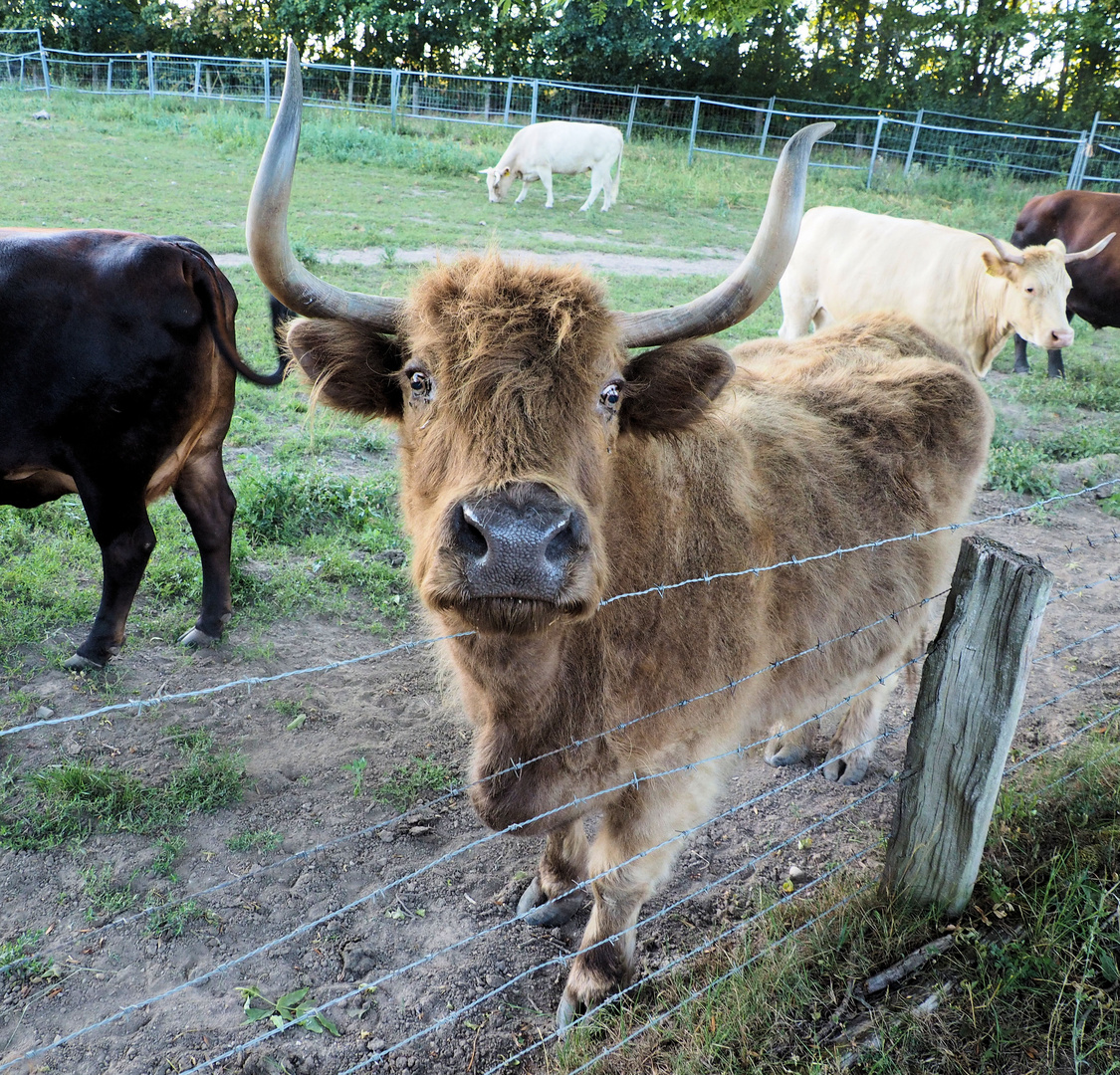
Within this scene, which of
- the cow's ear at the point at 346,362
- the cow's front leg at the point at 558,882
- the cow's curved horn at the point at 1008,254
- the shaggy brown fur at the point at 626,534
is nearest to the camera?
the shaggy brown fur at the point at 626,534

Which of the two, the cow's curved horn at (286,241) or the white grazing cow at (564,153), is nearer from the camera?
the cow's curved horn at (286,241)

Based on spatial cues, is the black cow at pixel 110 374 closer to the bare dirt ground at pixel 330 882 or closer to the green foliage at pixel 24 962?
the bare dirt ground at pixel 330 882

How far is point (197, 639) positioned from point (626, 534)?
283 centimetres

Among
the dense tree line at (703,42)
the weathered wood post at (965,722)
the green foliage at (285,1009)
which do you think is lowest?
the green foliage at (285,1009)

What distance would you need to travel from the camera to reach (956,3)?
33969 millimetres

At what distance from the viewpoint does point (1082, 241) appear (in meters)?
10.7

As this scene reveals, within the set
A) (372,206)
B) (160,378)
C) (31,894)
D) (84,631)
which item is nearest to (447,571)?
(31,894)

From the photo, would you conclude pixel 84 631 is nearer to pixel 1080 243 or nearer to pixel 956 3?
pixel 1080 243

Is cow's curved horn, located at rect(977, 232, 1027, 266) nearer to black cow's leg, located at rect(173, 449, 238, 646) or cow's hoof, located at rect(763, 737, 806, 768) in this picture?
cow's hoof, located at rect(763, 737, 806, 768)

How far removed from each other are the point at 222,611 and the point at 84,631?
69 cm

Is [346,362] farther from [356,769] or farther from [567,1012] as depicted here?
[567,1012]

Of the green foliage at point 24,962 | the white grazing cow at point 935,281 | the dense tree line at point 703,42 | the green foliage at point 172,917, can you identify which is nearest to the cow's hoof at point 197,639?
the green foliage at point 172,917

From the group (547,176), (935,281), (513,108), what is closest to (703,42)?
(513,108)

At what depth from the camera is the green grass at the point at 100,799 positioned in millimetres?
3266
